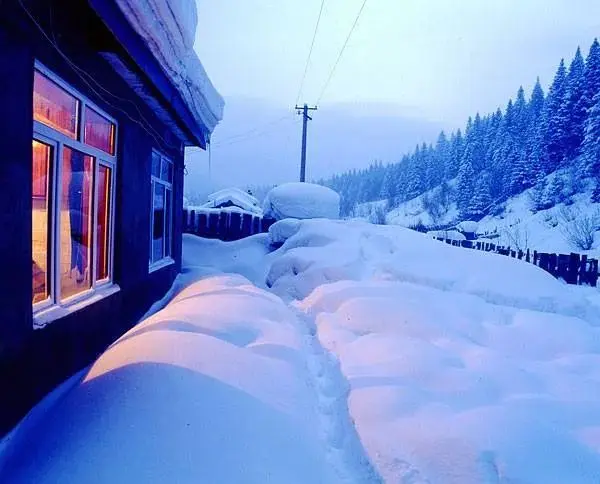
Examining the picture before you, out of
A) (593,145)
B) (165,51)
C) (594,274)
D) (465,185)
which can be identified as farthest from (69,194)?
(465,185)

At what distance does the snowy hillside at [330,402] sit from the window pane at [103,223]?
42.6 inches

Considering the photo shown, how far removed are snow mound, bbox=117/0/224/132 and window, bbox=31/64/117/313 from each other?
2.40 ft

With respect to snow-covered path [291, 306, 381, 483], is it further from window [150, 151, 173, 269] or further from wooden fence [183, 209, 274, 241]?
wooden fence [183, 209, 274, 241]

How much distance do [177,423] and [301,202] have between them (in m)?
13.4

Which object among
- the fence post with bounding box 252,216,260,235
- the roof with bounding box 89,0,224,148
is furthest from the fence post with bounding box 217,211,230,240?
the roof with bounding box 89,0,224,148

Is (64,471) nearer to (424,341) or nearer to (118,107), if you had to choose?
(424,341)

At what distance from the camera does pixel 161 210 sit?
7.63 metres

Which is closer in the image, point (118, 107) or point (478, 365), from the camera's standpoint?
point (478, 365)

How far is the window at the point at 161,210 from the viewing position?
6.91 meters

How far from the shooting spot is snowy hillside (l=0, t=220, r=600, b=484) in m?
1.92

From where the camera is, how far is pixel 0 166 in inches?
97.3

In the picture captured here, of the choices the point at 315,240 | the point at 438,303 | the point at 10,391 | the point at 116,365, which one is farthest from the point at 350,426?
the point at 315,240

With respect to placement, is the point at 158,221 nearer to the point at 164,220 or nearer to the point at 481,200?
the point at 164,220

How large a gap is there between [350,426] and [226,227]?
13.1 meters
